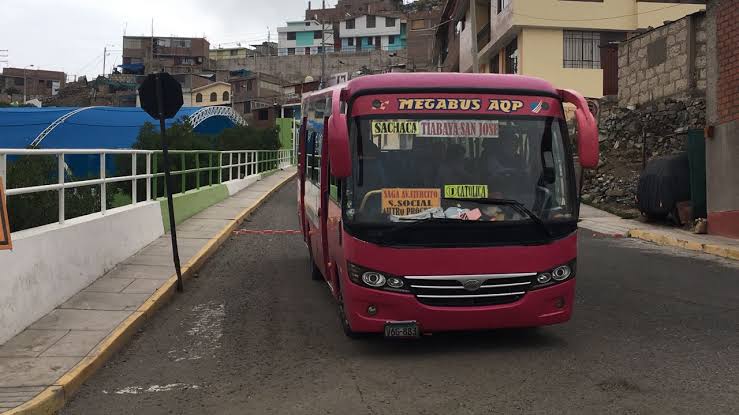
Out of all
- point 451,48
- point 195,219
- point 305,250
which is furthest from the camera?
point 451,48

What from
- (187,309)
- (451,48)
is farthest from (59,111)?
(187,309)

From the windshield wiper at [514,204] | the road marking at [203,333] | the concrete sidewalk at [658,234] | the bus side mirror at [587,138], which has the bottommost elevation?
the road marking at [203,333]

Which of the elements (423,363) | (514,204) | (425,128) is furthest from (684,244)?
(423,363)

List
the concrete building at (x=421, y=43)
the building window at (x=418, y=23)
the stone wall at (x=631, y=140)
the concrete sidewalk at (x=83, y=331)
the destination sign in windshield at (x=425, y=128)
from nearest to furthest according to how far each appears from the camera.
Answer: the concrete sidewalk at (x=83, y=331) → the destination sign in windshield at (x=425, y=128) → the stone wall at (x=631, y=140) → the concrete building at (x=421, y=43) → the building window at (x=418, y=23)

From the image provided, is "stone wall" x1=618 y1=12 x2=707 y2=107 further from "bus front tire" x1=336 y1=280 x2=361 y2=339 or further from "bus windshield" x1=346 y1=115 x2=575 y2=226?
"bus front tire" x1=336 y1=280 x2=361 y2=339

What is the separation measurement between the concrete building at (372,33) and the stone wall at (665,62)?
75.5 metres

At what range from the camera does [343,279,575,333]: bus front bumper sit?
5.73 metres

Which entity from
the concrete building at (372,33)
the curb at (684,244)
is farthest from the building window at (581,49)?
the concrete building at (372,33)

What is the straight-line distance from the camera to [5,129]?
119ft

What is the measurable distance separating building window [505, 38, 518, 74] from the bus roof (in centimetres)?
2703

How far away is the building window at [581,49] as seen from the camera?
1226 inches

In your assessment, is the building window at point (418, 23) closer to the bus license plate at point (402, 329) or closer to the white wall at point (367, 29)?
the white wall at point (367, 29)

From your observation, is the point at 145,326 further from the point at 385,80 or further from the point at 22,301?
the point at 385,80

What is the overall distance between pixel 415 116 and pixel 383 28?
314 feet
